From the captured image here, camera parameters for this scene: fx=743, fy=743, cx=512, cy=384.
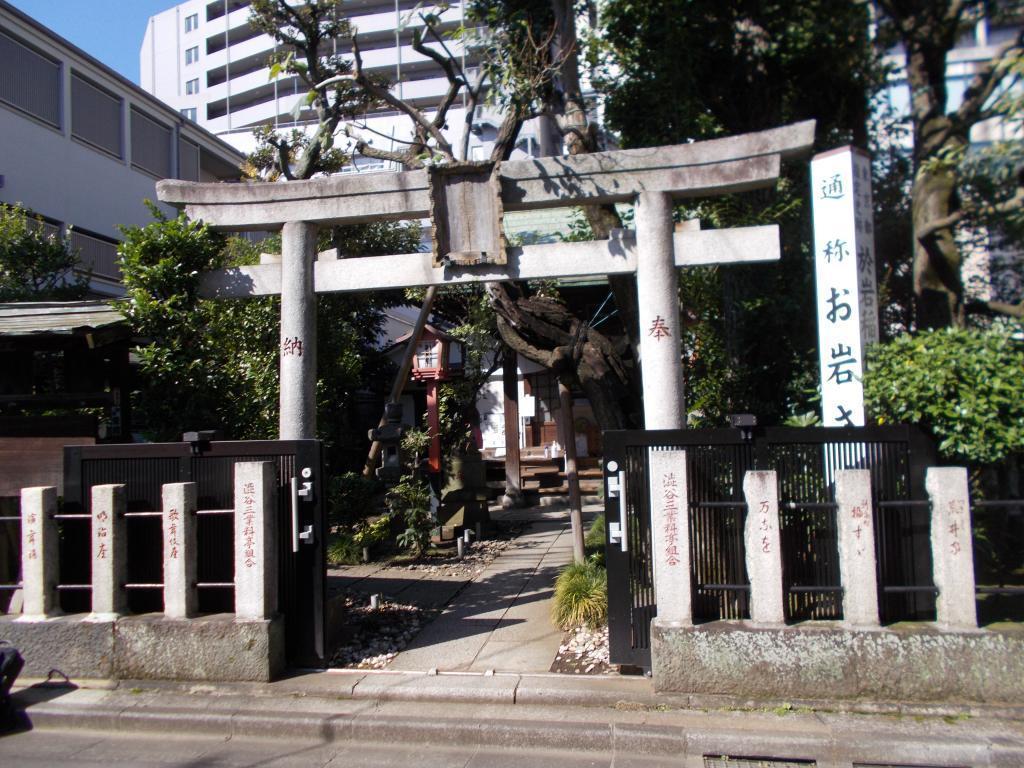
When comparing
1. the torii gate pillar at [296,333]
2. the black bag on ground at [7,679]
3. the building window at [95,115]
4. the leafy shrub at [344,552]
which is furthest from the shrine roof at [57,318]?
the building window at [95,115]

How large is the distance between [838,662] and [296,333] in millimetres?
5980

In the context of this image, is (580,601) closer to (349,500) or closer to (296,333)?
(296,333)

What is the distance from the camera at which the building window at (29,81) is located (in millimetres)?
15977

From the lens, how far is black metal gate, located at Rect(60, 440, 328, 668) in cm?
693

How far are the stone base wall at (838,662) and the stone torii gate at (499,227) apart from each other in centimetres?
219

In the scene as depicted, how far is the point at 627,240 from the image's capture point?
7551 mm

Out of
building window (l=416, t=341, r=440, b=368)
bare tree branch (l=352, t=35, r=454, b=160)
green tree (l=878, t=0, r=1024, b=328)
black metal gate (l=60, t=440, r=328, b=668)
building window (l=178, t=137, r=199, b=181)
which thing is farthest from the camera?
building window (l=178, t=137, r=199, b=181)

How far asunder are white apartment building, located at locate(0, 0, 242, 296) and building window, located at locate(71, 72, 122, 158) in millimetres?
25

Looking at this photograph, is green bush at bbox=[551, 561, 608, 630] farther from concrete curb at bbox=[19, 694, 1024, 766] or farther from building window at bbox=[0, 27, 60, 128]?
building window at bbox=[0, 27, 60, 128]

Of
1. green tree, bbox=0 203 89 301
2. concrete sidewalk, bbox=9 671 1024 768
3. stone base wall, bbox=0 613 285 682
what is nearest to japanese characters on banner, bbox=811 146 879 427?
concrete sidewalk, bbox=9 671 1024 768

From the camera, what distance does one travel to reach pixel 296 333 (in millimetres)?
7980

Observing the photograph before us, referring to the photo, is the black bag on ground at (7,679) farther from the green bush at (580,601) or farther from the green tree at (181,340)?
the green bush at (580,601)

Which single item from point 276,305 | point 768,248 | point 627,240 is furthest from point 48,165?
point 768,248

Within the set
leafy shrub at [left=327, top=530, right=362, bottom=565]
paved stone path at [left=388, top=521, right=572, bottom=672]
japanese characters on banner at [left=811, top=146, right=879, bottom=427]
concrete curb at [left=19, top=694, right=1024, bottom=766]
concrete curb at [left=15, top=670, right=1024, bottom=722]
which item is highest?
japanese characters on banner at [left=811, top=146, right=879, bottom=427]
